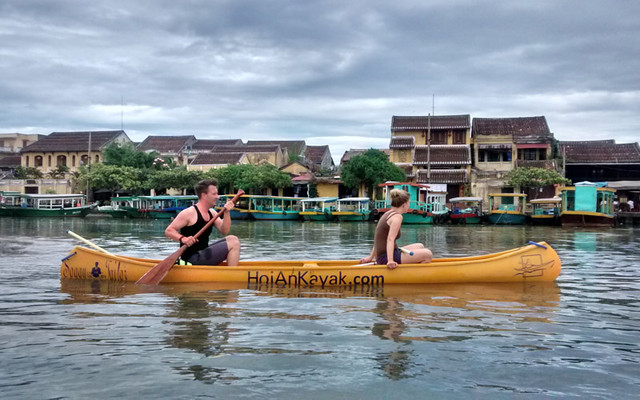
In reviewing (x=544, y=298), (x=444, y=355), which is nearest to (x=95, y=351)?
(x=444, y=355)

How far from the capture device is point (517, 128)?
47.0 m

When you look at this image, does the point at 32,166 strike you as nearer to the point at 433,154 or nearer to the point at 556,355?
the point at 433,154

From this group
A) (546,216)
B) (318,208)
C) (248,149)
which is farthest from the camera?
(248,149)

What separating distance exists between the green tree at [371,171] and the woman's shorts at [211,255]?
32.8 m

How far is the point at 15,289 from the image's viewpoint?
307 inches

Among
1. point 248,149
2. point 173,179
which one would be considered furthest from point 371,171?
point 248,149

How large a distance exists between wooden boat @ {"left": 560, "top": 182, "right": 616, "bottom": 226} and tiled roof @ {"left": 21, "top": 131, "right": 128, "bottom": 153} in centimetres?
4103

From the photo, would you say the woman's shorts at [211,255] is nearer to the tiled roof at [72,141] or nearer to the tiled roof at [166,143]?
the tiled roof at [166,143]

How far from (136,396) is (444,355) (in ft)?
7.55

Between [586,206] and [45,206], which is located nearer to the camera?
[586,206]

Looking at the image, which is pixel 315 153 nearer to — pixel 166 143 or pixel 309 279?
pixel 166 143

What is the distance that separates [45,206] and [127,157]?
8.57 m

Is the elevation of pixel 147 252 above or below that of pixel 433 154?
below

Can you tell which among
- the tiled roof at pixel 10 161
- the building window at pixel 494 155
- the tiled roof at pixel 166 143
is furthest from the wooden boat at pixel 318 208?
the tiled roof at pixel 10 161
